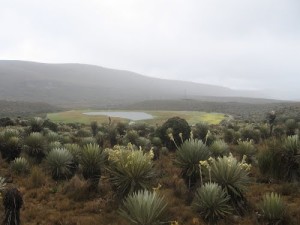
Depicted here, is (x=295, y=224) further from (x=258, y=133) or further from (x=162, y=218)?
(x=258, y=133)

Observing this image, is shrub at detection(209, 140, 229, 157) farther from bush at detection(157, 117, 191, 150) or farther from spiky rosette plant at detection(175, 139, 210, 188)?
bush at detection(157, 117, 191, 150)

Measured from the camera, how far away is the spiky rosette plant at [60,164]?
13531 mm

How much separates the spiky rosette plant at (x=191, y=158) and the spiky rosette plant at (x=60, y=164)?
4512mm

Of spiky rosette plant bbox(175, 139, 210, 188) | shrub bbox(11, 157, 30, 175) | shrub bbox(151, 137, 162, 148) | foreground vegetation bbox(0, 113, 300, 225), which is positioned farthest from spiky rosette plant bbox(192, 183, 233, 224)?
shrub bbox(151, 137, 162, 148)

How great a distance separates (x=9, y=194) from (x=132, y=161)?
316 centimetres

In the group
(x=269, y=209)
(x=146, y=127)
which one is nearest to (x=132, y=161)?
(x=269, y=209)

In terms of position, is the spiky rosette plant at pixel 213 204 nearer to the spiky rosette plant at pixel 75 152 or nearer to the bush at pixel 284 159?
the bush at pixel 284 159

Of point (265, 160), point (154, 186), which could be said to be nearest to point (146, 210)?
point (154, 186)

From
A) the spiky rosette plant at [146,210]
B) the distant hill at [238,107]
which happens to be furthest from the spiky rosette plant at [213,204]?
the distant hill at [238,107]

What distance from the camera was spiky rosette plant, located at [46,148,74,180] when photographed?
1353cm

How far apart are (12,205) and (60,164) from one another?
17.8ft

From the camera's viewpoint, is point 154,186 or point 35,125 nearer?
point 154,186

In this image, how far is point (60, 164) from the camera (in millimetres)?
13648

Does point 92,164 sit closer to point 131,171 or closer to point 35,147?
point 131,171
